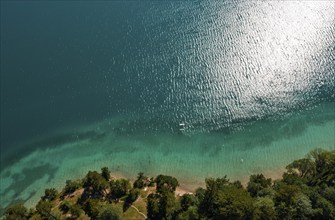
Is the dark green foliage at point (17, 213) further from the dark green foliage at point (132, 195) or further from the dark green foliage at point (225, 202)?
the dark green foliage at point (225, 202)

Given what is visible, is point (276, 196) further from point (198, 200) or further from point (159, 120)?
point (159, 120)

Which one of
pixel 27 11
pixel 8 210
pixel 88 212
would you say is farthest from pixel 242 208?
pixel 27 11

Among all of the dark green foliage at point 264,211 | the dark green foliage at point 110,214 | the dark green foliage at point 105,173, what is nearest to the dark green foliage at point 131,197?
the dark green foliage at point 105,173

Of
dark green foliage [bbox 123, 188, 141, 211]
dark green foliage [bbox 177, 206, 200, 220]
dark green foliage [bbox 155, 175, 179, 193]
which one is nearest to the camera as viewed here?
dark green foliage [bbox 177, 206, 200, 220]

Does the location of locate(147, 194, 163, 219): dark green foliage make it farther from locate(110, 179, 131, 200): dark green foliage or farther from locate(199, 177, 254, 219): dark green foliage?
locate(199, 177, 254, 219): dark green foliage

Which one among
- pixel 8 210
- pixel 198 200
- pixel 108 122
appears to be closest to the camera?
pixel 198 200

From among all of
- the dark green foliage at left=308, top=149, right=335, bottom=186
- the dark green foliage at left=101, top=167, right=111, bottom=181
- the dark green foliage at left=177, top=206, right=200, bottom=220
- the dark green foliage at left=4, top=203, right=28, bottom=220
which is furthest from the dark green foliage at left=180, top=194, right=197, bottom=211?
the dark green foliage at left=4, top=203, right=28, bottom=220
